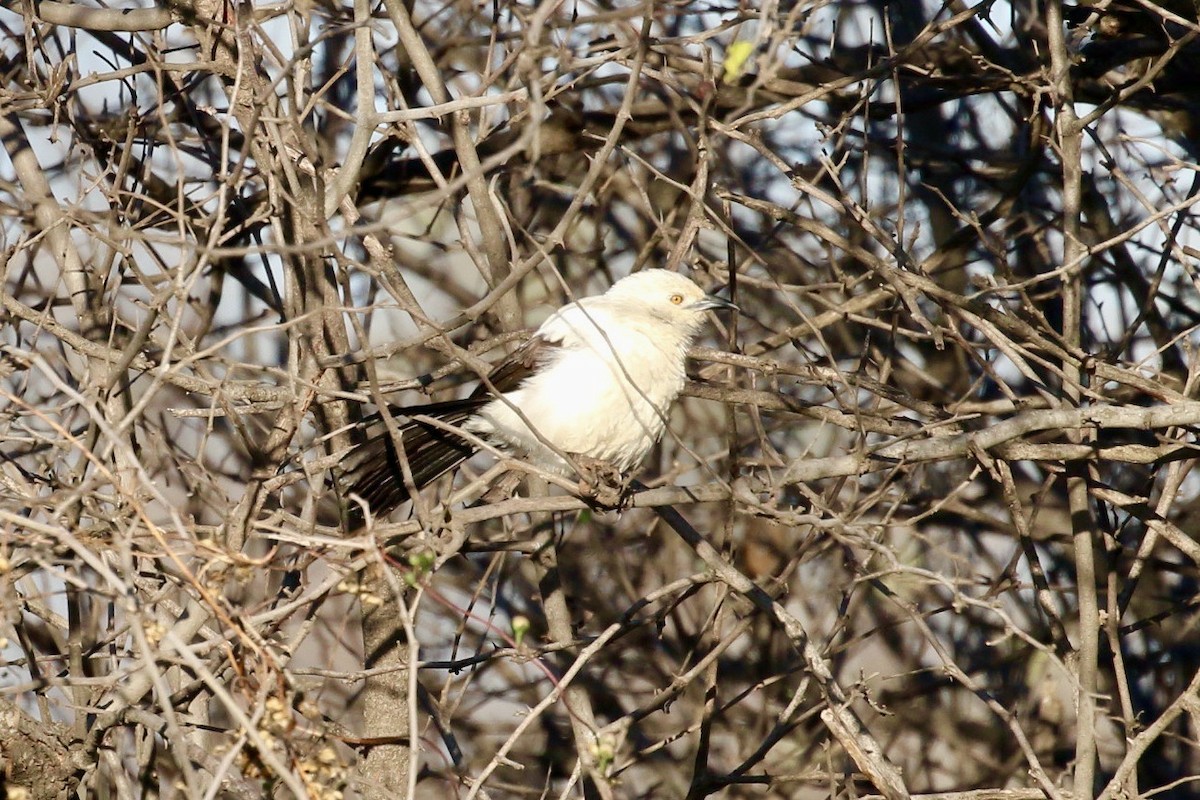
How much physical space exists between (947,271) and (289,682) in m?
5.10

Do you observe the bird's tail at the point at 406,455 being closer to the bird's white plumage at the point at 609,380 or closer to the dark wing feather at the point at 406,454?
the dark wing feather at the point at 406,454

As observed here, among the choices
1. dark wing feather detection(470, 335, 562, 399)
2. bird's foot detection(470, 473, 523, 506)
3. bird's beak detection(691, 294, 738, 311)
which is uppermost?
bird's beak detection(691, 294, 738, 311)

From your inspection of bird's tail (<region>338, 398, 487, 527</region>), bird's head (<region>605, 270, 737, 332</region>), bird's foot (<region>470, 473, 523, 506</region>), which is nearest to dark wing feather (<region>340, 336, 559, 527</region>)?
bird's tail (<region>338, 398, 487, 527</region>)

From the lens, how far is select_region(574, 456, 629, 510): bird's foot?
480 cm

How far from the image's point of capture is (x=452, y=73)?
7297 mm

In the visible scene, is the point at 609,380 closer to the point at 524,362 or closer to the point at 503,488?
the point at 524,362

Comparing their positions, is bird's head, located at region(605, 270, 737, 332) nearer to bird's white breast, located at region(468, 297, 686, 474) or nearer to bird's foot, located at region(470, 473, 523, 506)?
bird's white breast, located at region(468, 297, 686, 474)

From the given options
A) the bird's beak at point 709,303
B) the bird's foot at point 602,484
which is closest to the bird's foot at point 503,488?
the bird's foot at point 602,484

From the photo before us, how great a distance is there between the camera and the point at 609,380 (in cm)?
539

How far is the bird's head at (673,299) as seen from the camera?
5738 millimetres

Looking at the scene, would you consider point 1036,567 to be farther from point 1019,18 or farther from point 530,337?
point 1019,18

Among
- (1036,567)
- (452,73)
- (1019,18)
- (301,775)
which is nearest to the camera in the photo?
(301,775)

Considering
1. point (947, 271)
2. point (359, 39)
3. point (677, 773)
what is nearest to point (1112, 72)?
point (947, 271)

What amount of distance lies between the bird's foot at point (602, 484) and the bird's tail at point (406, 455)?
20.7 inches
